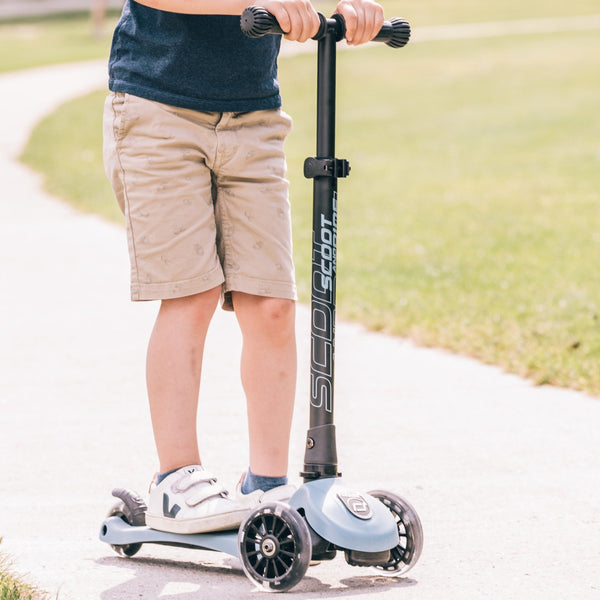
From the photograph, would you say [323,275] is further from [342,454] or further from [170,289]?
[342,454]

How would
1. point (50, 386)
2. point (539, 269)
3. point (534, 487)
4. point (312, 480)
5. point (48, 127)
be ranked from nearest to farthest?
1. point (312, 480)
2. point (534, 487)
3. point (50, 386)
4. point (539, 269)
5. point (48, 127)

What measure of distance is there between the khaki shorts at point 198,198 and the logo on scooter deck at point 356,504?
0.57 metres

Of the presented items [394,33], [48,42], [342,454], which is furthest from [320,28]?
[48,42]

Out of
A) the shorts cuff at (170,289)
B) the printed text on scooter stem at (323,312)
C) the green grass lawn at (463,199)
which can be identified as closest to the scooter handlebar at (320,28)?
the printed text on scooter stem at (323,312)

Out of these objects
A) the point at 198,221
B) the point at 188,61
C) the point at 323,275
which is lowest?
the point at 323,275

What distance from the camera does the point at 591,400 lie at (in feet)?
A: 14.9

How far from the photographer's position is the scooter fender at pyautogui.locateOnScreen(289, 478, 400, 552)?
105 inches

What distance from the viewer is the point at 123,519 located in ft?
10.1

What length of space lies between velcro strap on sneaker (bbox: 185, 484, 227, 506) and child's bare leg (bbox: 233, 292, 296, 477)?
0.14 metres

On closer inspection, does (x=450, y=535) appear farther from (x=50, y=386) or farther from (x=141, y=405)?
(x=50, y=386)

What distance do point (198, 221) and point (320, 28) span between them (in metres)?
0.57

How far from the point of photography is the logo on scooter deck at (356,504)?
2721 mm

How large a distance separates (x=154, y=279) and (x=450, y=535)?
1023mm

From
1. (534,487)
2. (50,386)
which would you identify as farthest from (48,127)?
(534,487)
